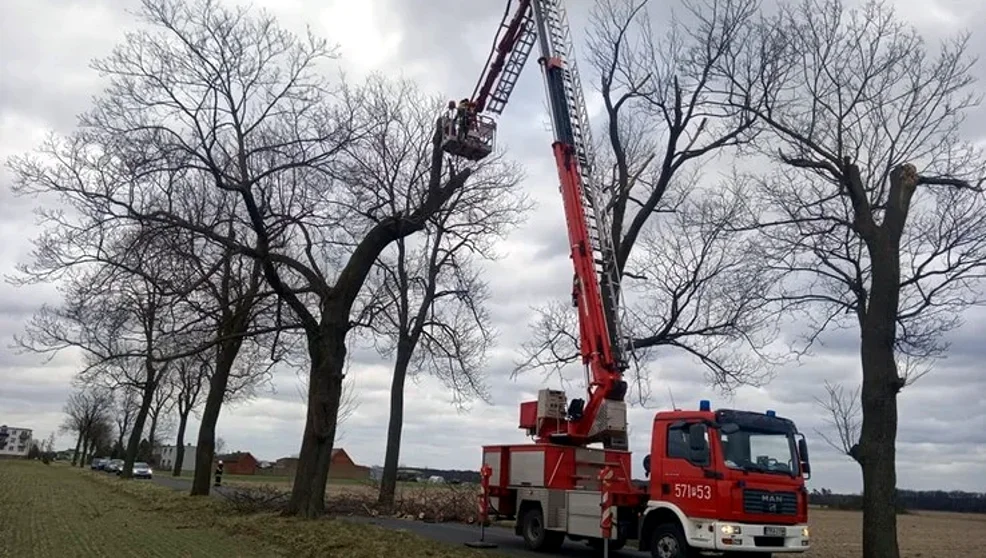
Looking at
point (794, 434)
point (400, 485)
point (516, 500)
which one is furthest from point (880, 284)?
point (400, 485)

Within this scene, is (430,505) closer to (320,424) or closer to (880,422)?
(320,424)

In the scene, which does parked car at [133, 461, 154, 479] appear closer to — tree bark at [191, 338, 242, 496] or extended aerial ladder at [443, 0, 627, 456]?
tree bark at [191, 338, 242, 496]

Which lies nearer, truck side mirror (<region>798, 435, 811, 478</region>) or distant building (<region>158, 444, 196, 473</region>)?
truck side mirror (<region>798, 435, 811, 478</region>)

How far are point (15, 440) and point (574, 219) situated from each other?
18650 cm

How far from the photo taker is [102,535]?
768 inches

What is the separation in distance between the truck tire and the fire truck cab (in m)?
3.15

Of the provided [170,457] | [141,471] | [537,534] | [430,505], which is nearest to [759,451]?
[537,534]

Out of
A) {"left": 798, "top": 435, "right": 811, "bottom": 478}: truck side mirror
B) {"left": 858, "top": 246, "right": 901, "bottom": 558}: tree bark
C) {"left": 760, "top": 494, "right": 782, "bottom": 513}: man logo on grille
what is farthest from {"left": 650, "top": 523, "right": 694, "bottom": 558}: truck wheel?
{"left": 858, "top": 246, "right": 901, "bottom": 558}: tree bark

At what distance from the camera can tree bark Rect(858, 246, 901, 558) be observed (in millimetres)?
16047

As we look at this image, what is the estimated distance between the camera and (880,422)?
52.7 ft

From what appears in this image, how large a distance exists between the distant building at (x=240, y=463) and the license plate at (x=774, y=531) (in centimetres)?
10402

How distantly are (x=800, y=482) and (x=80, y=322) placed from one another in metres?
16.2

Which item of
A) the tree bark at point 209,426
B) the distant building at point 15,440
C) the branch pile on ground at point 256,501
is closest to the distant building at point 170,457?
the distant building at point 15,440

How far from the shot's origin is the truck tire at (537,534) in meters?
19.5
